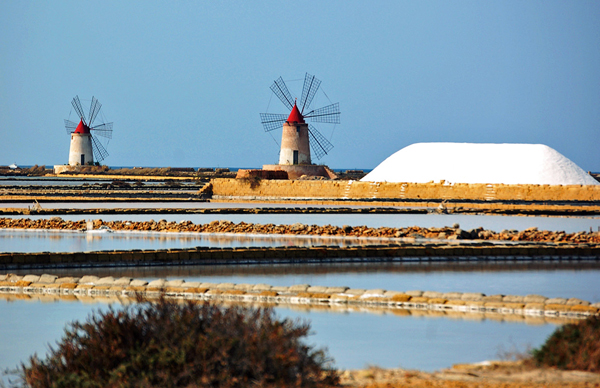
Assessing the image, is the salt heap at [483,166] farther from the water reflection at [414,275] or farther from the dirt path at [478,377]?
the dirt path at [478,377]

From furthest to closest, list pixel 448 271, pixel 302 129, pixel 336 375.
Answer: pixel 302 129
pixel 448 271
pixel 336 375

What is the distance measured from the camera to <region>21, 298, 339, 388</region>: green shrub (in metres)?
3.21

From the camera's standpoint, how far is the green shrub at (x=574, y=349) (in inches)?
151

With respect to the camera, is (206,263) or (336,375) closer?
(336,375)

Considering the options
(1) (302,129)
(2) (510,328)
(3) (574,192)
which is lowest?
(2) (510,328)

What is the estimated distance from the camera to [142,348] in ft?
11.2

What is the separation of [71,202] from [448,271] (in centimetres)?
1630

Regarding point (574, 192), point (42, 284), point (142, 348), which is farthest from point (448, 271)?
point (574, 192)

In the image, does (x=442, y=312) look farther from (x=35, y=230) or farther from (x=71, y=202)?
(x=71, y=202)

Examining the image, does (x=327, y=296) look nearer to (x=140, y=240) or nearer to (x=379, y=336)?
(x=379, y=336)

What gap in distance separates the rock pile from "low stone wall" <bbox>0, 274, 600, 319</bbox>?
5.54 meters

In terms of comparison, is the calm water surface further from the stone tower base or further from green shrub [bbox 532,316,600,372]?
the stone tower base

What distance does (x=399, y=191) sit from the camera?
963 inches

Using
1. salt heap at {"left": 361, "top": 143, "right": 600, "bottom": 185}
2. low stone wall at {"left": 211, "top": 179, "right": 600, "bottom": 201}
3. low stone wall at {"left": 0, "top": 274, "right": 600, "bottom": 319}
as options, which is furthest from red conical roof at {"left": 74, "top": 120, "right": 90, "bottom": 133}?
low stone wall at {"left": 0, "top": 274, "right": 600, "bottom": 319}
